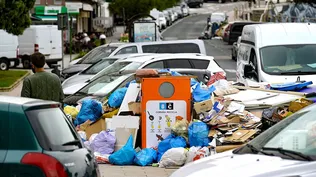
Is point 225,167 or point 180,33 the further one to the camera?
point 180,33

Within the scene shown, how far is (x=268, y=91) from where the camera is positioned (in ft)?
46.0

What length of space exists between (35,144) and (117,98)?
6.87m

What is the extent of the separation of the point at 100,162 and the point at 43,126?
540 centimetres

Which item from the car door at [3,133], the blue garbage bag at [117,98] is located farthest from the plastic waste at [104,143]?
the car door at [3,133]

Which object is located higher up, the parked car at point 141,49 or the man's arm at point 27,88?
the man's arm at point 27,88

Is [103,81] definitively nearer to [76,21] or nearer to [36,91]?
[36,91]

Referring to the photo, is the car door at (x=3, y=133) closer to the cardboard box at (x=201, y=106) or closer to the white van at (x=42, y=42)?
the cardboard box at (x=201, y=106)

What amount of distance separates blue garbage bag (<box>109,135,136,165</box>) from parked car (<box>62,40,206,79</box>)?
11.0 m

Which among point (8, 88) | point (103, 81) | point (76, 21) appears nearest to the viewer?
point (103, 81)

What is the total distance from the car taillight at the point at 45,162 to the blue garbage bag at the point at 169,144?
18.2 ft

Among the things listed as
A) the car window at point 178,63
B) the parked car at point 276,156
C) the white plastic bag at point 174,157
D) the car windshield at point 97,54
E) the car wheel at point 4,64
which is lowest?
the car wheel at point 4,64

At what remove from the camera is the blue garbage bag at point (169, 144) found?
12.3 meters

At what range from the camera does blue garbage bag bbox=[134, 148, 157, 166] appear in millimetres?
12125

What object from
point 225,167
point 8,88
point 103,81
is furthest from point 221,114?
point 8,88
